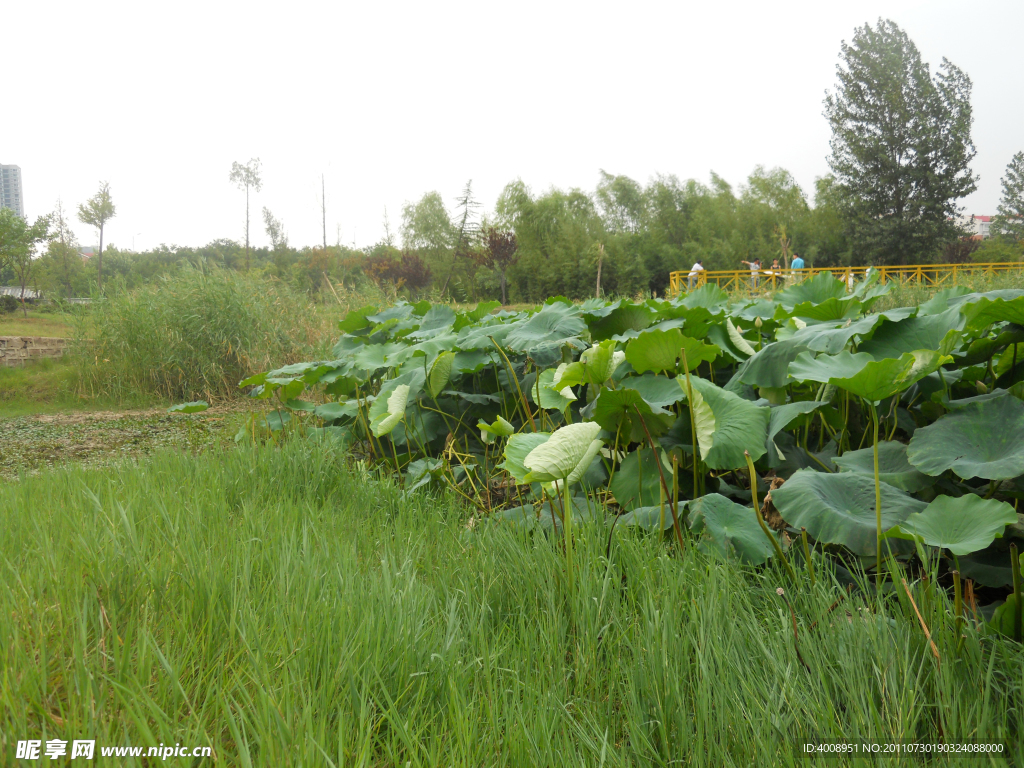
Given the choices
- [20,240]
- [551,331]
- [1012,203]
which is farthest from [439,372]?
[1012,203]

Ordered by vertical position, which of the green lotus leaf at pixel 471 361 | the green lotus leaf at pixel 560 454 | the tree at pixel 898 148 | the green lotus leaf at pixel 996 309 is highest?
the tree at pixel 898 148

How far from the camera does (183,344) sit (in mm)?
5945

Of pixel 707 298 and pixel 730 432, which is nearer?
pixel 730 432

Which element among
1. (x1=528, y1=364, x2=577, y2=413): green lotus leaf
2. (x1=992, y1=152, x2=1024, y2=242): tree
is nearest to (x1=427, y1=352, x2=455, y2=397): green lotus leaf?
(x1=528, y1=364, x2=577, y2=413): green lotus leaf

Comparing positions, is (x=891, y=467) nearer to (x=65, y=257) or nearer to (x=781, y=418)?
(x=781, y=418)

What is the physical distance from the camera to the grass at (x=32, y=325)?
10.9m

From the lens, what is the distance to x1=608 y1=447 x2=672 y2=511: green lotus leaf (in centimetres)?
145

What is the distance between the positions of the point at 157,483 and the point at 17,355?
8123mm

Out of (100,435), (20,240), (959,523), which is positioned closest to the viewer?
(959,523)

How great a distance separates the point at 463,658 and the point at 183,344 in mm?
6065

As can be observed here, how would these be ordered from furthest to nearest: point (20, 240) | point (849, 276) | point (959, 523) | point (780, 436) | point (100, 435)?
1. point (20, 240)
2. point (849, 276)
3. point (100, 435)
4. point (780, 436)
5. point (959, 523)

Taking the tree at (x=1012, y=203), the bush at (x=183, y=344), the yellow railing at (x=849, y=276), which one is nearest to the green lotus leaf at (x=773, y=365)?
the yellow railing at (x=849, y=276)

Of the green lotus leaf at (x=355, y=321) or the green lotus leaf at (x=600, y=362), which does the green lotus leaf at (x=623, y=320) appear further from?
the green lotus leaf at (x=355, y=321)

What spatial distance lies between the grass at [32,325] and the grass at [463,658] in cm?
1160
